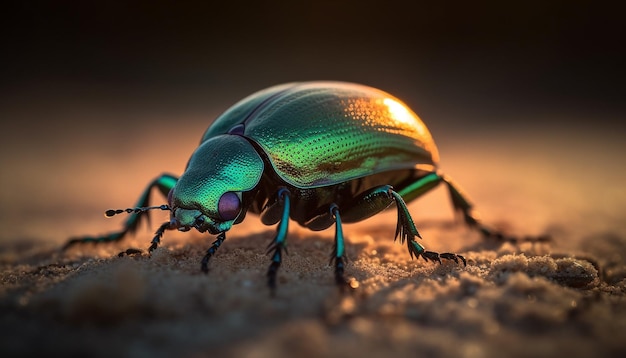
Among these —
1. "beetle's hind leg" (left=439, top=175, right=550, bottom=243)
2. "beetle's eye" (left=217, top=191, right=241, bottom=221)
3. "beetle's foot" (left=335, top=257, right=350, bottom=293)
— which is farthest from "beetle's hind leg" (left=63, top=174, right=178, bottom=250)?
"beetle's hind leg" (left=439, top=175, right=550, bottom=243)

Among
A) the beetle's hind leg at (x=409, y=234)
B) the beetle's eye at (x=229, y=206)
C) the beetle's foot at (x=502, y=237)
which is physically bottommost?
the beetle's foot at (x=502, y=237)

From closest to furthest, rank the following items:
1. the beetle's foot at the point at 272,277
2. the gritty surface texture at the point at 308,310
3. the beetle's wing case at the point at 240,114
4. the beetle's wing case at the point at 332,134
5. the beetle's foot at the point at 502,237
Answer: the gritty surface texture at the point at 308,310 < the beetle's foot at the point at 272,277 < the beetle's wing case at the point at 332,134 < the beetle's wing case at the point at 240,114 < the beetle's foot at the point at 502,237

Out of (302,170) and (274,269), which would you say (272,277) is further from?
(302,170)

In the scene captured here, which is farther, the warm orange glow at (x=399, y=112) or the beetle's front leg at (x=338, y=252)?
the warm orange glow at (x=399, y=112)

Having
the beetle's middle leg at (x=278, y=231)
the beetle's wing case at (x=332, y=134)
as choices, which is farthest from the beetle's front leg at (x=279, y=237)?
the beetle's wing case at (x=332, y=134)

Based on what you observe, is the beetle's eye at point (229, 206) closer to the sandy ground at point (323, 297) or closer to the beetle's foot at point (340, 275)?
the sandy ground at point (323, 297)

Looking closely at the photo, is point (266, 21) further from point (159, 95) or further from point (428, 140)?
point (428, 140)

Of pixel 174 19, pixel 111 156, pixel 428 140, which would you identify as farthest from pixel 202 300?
pixel 174 19

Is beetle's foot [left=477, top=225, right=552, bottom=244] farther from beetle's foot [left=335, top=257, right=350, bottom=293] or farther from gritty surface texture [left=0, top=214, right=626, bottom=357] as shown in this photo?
beetle's foot [left=335, top=257, right=350, bottom=293]
